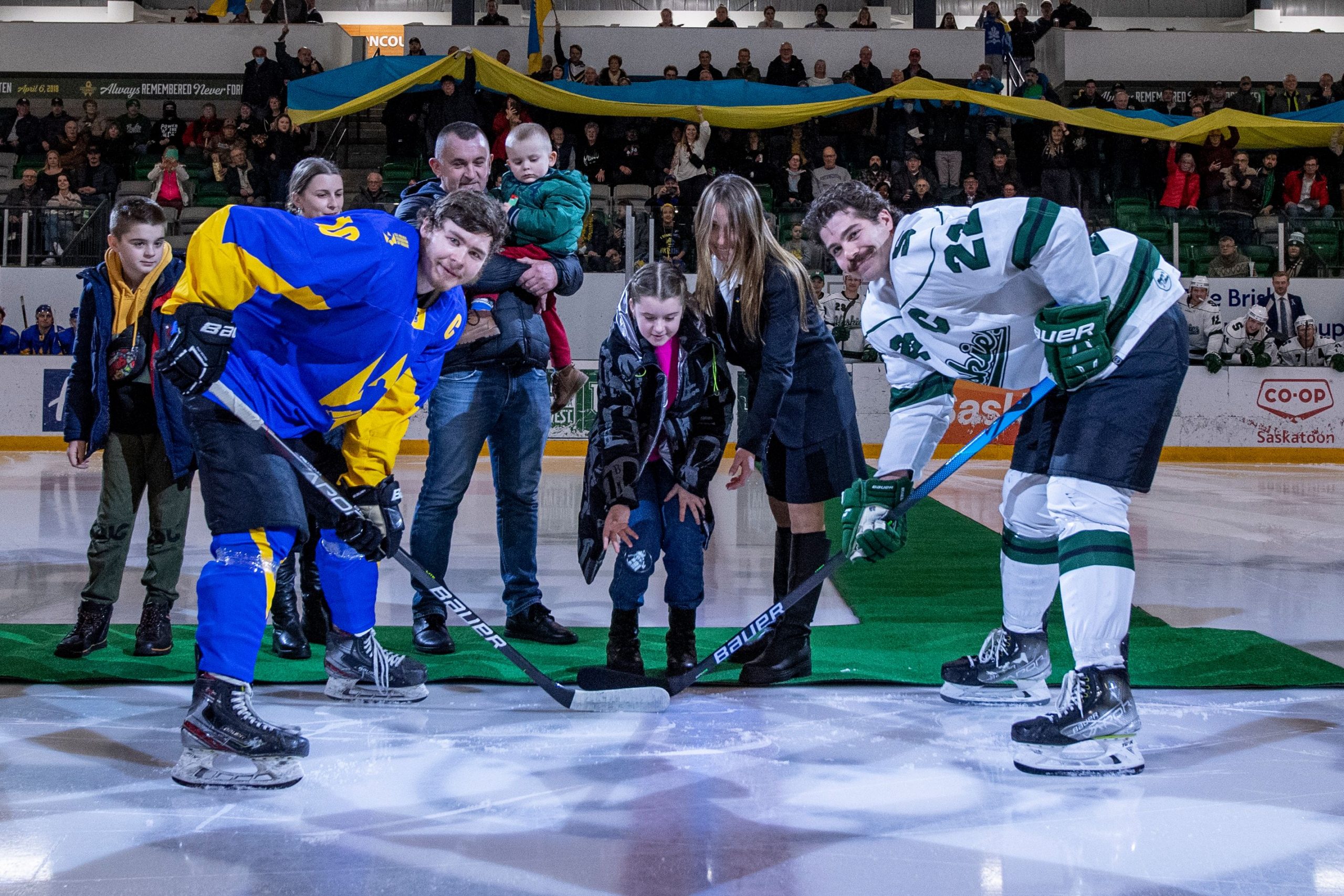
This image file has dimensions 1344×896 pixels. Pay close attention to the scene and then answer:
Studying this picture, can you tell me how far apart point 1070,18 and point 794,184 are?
254 inches

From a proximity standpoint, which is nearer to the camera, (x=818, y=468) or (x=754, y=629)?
(x=754, y=629)

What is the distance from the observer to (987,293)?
2.66 metres

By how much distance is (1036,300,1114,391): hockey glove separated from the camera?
255cm

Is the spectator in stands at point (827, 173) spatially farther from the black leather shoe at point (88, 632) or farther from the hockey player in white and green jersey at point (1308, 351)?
the black leather shoe at point (88, 632)

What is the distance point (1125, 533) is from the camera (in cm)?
262

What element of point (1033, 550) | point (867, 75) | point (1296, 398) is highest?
point (867, 75)

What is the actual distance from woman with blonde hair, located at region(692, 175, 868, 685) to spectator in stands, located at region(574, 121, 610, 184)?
9.59 m

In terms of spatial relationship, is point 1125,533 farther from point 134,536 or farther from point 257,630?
point 134,536

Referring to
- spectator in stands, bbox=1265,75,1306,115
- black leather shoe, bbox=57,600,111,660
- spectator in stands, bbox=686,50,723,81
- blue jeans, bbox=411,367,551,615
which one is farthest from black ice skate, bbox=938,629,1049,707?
spectator in stands, bbox=1265,75,1306,115

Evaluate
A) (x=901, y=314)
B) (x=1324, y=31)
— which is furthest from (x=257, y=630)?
(x=1324, y=31)

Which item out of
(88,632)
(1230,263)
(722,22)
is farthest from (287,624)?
(722,22)

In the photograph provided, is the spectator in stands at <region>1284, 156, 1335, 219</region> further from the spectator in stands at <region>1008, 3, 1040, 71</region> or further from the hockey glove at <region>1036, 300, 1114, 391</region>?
the hockey glove at <region>1036, 300, 1114, 391</region>

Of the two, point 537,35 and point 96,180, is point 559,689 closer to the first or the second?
point 96,180

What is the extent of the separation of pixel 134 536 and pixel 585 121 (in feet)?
28.4
